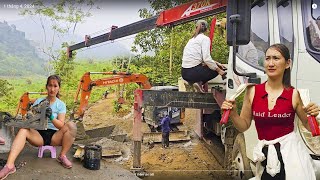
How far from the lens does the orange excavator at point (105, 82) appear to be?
3574 mm

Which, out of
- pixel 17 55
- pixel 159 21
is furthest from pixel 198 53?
pixel 17 55

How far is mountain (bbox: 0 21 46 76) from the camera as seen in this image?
326cm

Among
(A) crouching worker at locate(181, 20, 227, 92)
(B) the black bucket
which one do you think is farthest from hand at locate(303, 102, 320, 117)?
(A) crouching worker at locate(181, 20, 227, 92)

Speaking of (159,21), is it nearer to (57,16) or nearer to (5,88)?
(57,16)

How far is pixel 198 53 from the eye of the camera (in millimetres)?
3539

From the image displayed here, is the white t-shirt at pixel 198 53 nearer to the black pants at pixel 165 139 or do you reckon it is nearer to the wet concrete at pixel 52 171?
the black pants at pixel 165 139

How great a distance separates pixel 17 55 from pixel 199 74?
1500mm

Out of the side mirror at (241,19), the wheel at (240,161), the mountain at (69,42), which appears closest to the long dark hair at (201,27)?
the mountain at (69,42)

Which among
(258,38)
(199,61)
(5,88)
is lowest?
(5,88)

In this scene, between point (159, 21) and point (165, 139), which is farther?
point (165, 139)

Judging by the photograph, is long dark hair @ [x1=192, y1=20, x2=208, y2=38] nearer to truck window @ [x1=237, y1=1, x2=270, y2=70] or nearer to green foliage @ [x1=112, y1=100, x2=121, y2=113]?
truck window @ [x1=237, y1=1, x2=270, y2=70]

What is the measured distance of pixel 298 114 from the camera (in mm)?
1654

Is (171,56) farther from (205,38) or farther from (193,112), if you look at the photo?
(193,112)

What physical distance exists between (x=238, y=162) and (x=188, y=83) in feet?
2.94
